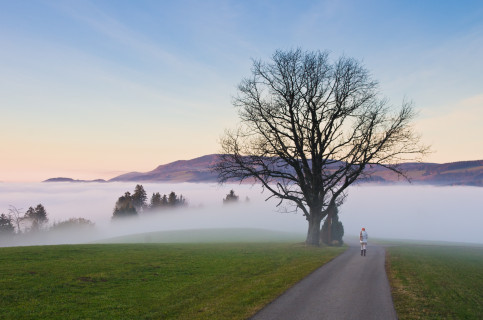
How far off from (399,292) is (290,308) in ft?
19.4

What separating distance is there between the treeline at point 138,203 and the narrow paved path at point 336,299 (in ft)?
376

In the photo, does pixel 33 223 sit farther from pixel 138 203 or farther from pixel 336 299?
pixel 336 299

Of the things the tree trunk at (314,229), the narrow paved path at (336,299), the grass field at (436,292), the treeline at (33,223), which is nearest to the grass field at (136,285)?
the narrow paved path at (336,299)

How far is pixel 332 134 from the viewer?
37.4 m

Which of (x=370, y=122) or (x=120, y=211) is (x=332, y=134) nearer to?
(x=370, y=122)

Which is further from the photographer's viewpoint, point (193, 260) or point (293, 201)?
point (293, 201)

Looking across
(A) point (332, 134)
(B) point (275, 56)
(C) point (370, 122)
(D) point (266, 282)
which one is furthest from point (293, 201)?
(D) point (266, 282)

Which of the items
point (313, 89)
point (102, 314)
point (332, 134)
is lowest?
point (102, 314)

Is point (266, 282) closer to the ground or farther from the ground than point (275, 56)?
closer to the ground

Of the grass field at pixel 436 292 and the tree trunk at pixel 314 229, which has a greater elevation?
the tree trunk at pixel 314 229

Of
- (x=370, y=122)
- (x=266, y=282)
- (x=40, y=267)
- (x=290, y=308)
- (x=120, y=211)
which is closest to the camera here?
(x=290, y=308)

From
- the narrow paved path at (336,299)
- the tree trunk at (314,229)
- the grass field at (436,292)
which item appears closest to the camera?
the narrow paved path at (336,299)

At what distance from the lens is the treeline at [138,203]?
12346 cm

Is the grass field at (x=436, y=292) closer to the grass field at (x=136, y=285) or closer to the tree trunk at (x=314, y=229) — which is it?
the grass field at (x=136, y=285)
